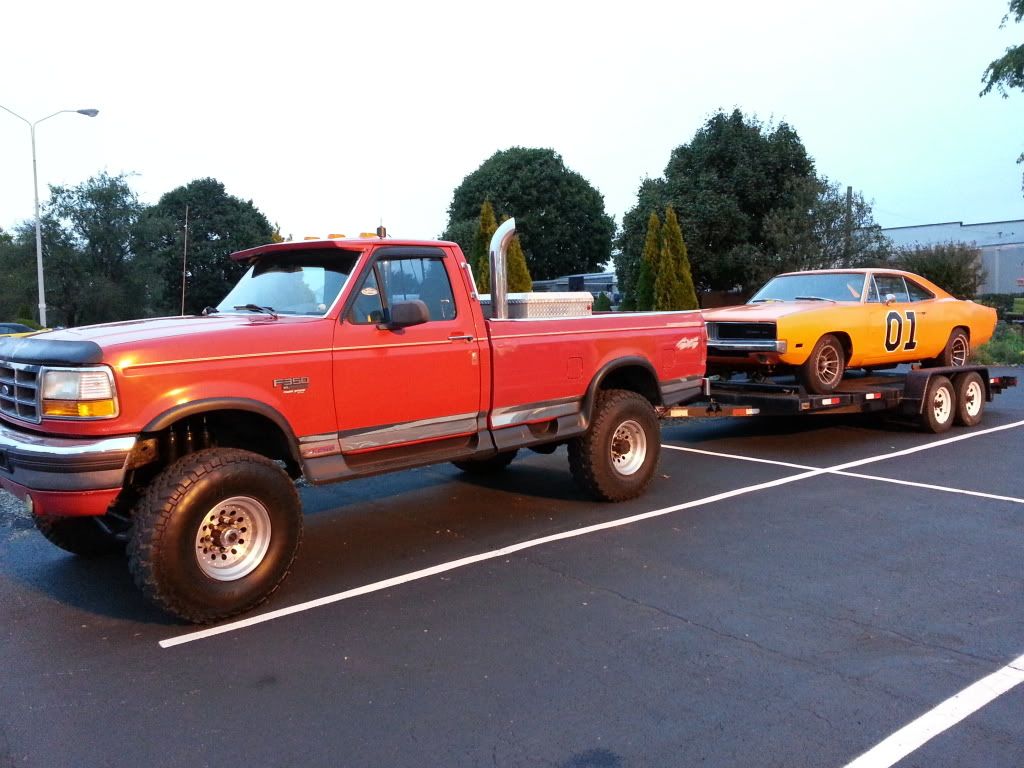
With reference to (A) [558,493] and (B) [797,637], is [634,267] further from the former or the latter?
(B) [797,637]

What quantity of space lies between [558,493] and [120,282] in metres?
32.5

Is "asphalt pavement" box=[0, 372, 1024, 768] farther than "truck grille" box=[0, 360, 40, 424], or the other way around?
"truck grille" box=[0, 360, 40, 424]

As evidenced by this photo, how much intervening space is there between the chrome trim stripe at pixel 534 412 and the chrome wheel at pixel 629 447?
0.67m

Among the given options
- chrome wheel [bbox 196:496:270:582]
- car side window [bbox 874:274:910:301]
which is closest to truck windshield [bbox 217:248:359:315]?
chrome wheel [bbox 196:496:270:582]

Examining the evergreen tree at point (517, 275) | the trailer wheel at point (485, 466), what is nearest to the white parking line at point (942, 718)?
the trailer wheel at point (485, 466)

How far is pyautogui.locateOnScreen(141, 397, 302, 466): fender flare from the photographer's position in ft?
15.4

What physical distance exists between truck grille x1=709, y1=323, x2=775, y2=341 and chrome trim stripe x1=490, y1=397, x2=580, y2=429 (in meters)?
3.25

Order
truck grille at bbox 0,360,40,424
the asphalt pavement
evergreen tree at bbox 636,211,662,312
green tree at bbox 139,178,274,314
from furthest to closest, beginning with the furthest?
green tree at bbox 139,178,274,314 < evergreen tree at bbox 636,211,662,312 < truck grille at bbox 0,360,40,424 < the asphalt pavement

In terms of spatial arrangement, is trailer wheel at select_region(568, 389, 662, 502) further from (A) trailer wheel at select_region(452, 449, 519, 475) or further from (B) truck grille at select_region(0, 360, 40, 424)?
(B) truck grille at select_region(0, 360, 40, 424)

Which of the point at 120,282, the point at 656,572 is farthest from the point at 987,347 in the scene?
the point at 120,282

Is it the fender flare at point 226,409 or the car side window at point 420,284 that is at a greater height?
the car side window at point 420,284

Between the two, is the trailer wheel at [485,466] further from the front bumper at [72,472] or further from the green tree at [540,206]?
the green tree at [540,206]

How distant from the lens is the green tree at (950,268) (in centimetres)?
2408

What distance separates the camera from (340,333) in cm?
554
